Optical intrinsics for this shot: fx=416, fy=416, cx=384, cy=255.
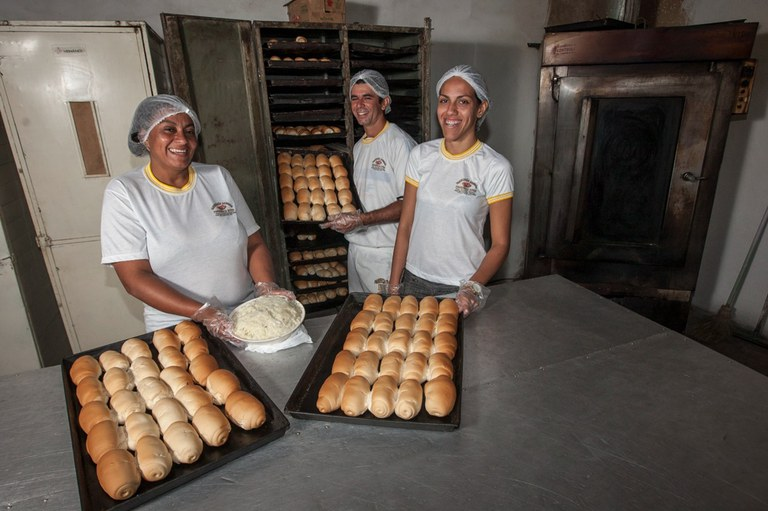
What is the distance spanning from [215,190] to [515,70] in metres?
3.68

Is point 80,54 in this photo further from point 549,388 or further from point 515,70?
point 515,70

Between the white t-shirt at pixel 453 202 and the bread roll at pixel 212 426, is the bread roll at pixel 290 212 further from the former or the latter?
the bread roll at pixel 212 426

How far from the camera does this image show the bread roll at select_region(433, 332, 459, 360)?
1.37 meters

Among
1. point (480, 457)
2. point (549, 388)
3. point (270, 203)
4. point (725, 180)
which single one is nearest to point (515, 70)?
point (725, 180)

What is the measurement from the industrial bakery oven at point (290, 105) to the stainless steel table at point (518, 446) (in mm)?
1868

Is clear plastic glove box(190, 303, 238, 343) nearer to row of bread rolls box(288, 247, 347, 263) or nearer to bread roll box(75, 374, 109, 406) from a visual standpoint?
bread roll box(75, 374, 109, 406)

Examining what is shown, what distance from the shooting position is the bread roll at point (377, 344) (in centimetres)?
141

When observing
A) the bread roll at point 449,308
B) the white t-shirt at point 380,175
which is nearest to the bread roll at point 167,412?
the bread roll at point 449,308

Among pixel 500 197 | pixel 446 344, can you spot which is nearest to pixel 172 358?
pixel 446 344

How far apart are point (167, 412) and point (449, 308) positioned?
1.00m

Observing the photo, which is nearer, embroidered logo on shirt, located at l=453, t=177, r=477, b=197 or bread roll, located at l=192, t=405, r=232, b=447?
bread roll, located at l=192, t=405, r=232, b=447

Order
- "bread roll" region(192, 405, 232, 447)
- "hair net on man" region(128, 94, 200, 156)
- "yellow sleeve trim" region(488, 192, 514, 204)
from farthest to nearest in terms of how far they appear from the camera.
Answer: "yellow sleeve trim" region(488, 192, 514, 204)
"hair net on man" region(128, 94, 200, 156)
"bread roll" region(192, 405, 232, 447)

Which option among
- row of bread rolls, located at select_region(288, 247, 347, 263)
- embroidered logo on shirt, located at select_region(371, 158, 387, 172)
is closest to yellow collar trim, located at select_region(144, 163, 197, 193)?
embroidered logo on shirt, located at select_region(371, 158, 387, 172)

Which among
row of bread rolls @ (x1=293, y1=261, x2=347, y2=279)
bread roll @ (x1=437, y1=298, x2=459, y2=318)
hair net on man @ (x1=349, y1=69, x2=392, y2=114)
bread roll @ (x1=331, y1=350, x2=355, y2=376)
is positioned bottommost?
row of bread rolls @ (x1=293, y1=261, x2=347, y2=279)
